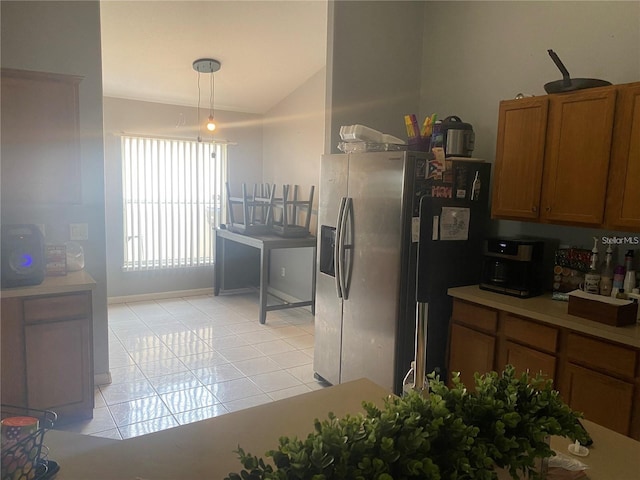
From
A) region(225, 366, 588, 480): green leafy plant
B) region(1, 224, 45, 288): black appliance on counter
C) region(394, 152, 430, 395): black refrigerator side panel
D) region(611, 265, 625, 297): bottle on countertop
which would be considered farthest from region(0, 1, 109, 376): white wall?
region(611, 265, 625, 297): bottle on countertop

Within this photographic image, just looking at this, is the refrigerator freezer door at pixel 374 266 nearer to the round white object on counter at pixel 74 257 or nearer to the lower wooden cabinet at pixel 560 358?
the lower wooden cabinet at pixel 560 358

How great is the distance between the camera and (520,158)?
2.81 meters

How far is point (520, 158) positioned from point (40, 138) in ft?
9.60

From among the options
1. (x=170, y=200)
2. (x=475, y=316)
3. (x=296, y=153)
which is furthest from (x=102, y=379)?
(x=296, y=153)

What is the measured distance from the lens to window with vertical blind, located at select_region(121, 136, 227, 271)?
561cm

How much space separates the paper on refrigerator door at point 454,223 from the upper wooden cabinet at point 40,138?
2369 millimetres

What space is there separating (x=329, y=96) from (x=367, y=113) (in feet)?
1.17

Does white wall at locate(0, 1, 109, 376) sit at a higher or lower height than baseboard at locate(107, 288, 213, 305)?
higher

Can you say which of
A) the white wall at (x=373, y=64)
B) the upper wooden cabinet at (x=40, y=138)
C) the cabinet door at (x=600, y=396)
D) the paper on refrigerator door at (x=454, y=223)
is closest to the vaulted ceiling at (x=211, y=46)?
the white wall at (x=373, y=64)

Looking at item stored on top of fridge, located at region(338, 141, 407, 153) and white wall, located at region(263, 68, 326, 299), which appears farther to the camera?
white wall, located at region(263, 68, 326, 299)

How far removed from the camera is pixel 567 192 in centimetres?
259

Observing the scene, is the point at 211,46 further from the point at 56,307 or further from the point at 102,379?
the point at 102,379

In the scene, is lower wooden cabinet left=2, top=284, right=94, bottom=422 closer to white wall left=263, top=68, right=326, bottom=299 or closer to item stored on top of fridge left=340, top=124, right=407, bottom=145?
item stored on top of fridge left=340, top=124, right=407, bottom=145

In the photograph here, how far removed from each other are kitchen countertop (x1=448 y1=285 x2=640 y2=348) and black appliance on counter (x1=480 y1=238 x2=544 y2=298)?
2.1 inches
